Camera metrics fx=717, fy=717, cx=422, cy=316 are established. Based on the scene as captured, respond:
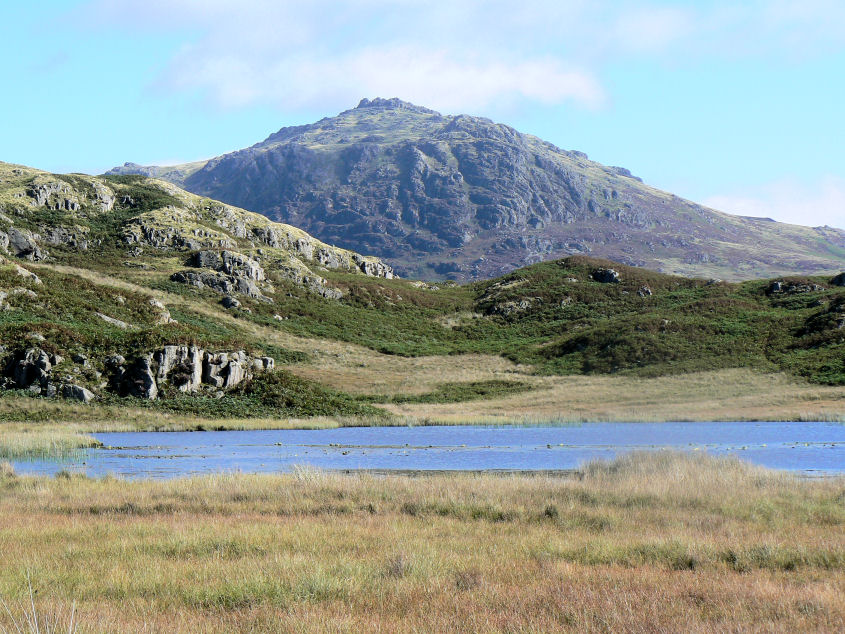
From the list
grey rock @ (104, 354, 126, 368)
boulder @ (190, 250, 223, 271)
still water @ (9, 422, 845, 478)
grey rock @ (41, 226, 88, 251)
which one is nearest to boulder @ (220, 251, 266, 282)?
boulder @ (190, 250, 223, 271)

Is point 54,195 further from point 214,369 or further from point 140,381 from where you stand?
point 140,381

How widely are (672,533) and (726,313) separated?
324ft

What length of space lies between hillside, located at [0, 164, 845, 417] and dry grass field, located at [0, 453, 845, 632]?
39747mm

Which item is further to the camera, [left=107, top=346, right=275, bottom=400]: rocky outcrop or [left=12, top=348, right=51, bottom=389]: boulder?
[left=107, top=346, right=275, bottom=400]: rocky outcrop

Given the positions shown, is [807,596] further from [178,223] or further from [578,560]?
[178,223]

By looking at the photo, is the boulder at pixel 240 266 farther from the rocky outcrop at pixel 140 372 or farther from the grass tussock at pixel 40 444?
the grass tussock at pixel 40 444

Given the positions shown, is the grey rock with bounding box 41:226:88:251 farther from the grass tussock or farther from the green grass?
the grass tussock

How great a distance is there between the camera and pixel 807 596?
32.1 feet

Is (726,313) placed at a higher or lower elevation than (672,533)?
higher

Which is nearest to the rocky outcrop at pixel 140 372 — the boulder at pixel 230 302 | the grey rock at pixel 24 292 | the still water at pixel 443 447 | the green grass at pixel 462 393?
the still water at pixel 443 447

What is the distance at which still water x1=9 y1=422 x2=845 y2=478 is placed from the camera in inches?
1270

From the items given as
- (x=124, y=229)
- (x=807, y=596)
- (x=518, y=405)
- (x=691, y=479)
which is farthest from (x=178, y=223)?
(x=807, y=596)

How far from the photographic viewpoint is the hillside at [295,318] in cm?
6216

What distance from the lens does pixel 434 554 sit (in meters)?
12.7
